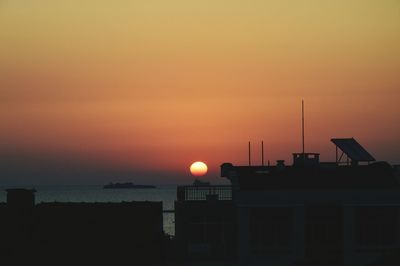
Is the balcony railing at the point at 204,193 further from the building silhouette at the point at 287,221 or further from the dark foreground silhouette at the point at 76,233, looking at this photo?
the dark foreground silhouette at the point at 76,233

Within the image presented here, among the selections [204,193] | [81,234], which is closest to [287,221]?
[204,193]

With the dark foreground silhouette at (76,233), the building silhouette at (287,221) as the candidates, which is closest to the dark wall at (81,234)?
the dark foreground silhouette at (76,233)

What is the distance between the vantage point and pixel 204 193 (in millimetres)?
58562

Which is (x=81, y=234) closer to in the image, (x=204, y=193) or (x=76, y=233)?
(x=76, y=233)

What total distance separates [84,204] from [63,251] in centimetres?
339

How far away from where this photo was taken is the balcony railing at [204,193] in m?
57.9

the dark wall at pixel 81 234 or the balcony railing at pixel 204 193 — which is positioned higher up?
the balcony railing at pixel 204 193

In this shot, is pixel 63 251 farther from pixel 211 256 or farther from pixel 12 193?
pixel 211 256

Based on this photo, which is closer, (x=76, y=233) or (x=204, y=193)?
(x=76, y=233)

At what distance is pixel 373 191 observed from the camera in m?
58.0

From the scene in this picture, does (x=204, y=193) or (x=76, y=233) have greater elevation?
(x=204, y=193)

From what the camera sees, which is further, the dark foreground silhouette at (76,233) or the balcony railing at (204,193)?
the balcony railing at (204,193)

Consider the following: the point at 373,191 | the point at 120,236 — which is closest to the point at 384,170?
the point at 373,191

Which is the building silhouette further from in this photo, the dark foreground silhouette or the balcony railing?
the dark foreground silhouette
